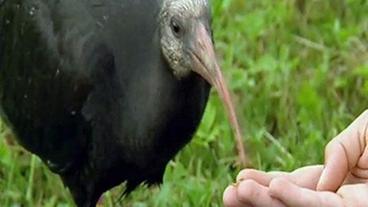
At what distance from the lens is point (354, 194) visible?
369cm

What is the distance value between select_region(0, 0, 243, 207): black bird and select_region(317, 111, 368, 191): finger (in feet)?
1.78

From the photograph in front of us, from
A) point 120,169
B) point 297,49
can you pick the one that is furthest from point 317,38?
point 120,169

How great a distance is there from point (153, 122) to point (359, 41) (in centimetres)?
175

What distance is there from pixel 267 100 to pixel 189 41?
121cm

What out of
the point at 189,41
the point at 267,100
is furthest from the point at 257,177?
the point at 267,100

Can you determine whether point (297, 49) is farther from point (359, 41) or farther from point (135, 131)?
point (135, 131)

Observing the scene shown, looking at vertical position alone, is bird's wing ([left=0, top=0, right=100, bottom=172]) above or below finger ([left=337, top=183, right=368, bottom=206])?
below

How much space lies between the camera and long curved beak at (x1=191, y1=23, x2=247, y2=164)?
4.19 metres

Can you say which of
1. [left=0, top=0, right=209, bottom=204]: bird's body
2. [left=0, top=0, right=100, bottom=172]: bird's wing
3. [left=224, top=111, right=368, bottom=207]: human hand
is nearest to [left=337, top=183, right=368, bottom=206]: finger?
[left=224, top=111, right=368, bottom=207]: human hand

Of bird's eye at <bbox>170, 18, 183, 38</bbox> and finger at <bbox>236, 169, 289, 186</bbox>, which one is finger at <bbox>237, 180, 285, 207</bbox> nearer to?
finger at <bbox>236, 169, 289, 186</bbox>

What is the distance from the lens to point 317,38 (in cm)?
608

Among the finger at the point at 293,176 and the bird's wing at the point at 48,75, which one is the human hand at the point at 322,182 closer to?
the finger at the point at 293,176

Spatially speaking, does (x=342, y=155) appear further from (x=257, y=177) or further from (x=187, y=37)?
(x=187, y=37)

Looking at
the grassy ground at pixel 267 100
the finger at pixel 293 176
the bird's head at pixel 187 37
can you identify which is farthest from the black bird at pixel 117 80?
the finger at pixel 293 176
